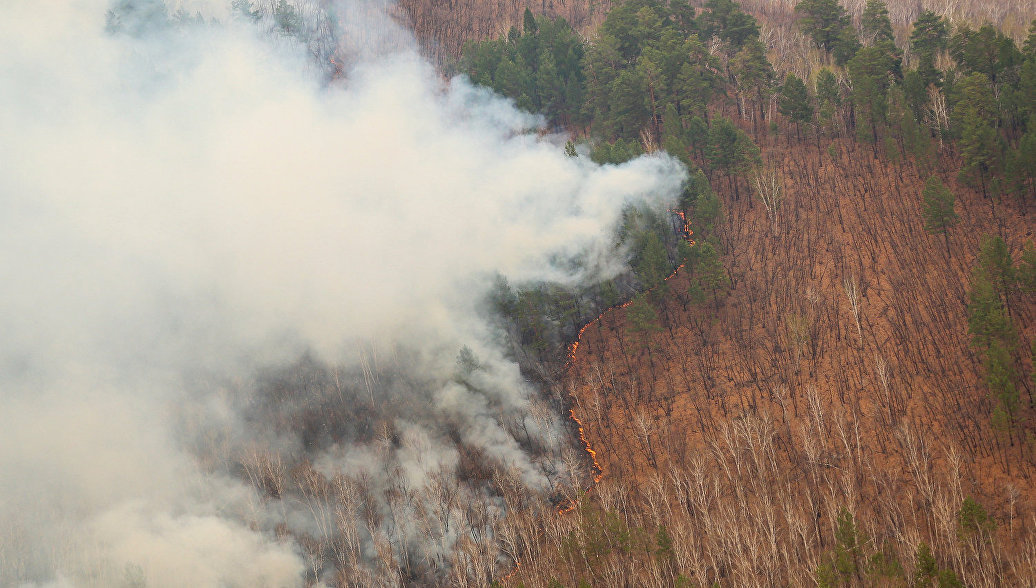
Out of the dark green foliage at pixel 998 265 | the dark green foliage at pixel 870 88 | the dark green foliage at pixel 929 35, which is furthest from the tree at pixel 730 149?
the dark green foliage at pixel 998 265

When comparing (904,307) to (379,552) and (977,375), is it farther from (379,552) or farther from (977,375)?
(379,552)

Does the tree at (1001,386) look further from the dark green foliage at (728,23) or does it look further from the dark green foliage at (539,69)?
the dark green foliage at (539,69)

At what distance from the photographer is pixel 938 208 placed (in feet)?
190

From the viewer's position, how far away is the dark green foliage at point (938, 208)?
57906 millimetres

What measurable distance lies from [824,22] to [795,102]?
13140 mm

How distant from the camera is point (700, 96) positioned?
74875 mm

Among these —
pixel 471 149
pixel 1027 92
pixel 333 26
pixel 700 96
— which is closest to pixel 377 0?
pixel 333 26

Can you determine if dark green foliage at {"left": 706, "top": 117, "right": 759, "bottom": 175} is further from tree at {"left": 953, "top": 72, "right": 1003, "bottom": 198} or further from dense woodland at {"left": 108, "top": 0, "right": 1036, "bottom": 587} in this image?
tree at {"left": 953, "top": 72, "right": 1003, "bottom": 198}

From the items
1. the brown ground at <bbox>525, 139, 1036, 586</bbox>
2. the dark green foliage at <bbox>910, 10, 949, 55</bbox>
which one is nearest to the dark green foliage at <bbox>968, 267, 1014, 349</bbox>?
the brown ground at <bbox>525, 139, 1036, 586</bbox>

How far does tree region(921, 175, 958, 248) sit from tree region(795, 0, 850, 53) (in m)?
25.5

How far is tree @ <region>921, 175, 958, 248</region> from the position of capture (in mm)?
57906

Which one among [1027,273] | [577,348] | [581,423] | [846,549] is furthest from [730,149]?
[846,549]

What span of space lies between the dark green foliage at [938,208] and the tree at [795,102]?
15988mm

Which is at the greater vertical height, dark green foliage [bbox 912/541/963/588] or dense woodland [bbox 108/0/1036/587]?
dense woodland [bbox 108/0/1036/587]
